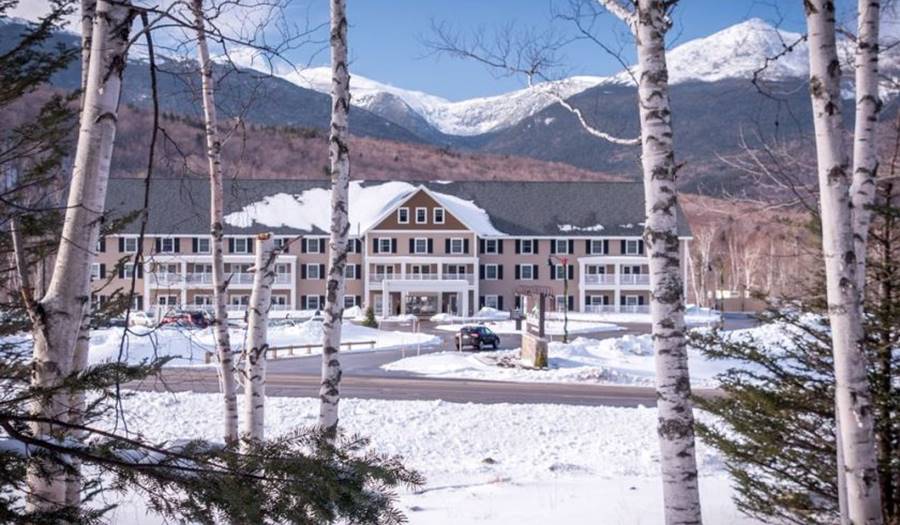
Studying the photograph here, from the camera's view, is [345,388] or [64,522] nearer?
[64,522]

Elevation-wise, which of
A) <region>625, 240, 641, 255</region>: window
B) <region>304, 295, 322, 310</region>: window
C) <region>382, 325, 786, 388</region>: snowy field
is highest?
<region>625, 240, 641, 255</region>: window

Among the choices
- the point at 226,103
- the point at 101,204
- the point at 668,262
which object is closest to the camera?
the point at 101,204

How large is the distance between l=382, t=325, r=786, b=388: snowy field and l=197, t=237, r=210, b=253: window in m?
36.4

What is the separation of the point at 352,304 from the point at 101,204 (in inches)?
2479

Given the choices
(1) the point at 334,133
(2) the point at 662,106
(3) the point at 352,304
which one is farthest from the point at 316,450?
(3) the point at 352,304

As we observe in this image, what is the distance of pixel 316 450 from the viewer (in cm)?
405

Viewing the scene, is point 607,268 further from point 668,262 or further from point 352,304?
point 668,262

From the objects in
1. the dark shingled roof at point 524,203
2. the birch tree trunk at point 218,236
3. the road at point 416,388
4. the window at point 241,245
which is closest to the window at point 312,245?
the dark shingled roof at point 524,203

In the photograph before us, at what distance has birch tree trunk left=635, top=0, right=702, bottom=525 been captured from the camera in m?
6.00

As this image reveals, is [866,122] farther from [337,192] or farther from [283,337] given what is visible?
[283,337]

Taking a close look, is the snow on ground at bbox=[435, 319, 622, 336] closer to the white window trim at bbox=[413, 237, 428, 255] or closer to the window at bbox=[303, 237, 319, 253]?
the white window trim at bbox=[413, 237, 428, 255]

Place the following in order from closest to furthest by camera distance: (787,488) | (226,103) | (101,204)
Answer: (101,204), (787,488), (226,103)

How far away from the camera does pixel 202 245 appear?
2596 inches

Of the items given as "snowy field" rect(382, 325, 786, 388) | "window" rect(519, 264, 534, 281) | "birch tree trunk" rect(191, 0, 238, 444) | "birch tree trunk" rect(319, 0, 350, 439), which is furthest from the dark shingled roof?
"birch tree trunk" rect(319, 0, 350, 439)
